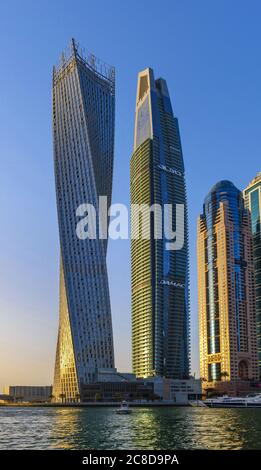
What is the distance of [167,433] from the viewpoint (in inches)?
3863
